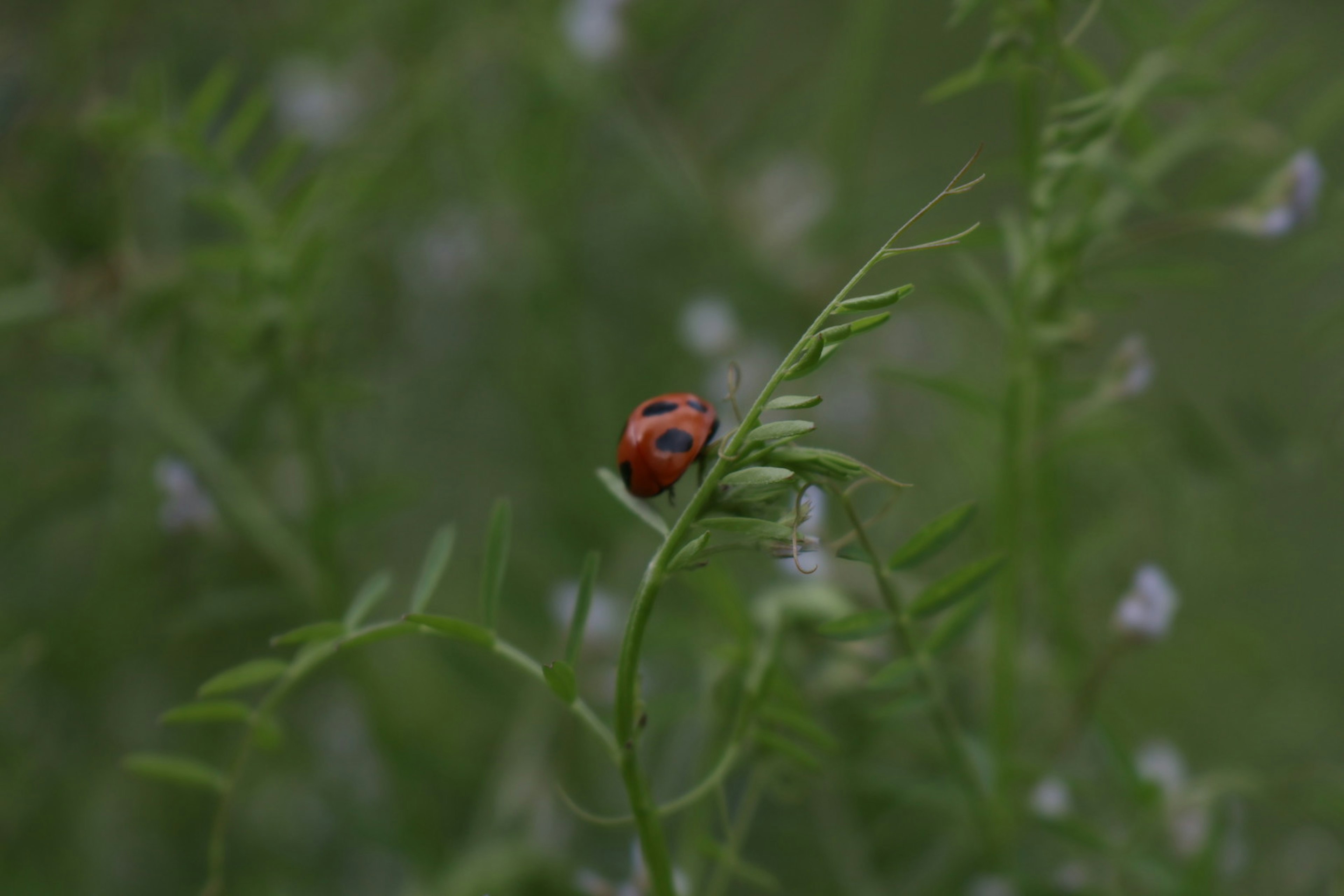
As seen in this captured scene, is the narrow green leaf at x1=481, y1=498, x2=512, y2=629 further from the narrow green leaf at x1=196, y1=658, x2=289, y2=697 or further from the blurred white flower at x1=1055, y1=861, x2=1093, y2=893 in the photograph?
the blurred white flower at x1=1055, y1=861, x2=1093, y2=893

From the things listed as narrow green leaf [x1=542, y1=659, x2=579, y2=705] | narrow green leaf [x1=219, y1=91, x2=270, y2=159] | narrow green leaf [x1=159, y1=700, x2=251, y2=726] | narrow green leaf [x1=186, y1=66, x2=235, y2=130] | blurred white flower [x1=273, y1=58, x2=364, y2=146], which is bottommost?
narrow green leaf [x1=542, y1=659, x2=579, y2=705]

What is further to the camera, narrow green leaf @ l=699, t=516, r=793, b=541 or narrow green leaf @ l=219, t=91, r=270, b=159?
narrow green leaf @ l=219, t=91, r=270, b=159

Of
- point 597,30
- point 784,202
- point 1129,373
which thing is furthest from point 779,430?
point 784,202

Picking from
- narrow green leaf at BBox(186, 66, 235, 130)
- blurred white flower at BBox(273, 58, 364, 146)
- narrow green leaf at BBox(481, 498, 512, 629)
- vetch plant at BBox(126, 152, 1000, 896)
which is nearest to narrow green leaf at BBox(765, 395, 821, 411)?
vetch plant at BBox(126, 152, 1000, 896)

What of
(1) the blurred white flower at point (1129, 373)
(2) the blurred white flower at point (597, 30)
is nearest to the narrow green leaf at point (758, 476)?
(1) the blurred white flower at point (1129, 373)

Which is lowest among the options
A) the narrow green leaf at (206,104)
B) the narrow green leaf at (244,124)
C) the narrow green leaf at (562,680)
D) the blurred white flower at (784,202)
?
the blurred white flower at (784,202)

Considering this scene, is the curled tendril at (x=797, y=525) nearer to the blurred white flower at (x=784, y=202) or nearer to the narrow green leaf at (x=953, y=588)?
the narrow green leaf at (x=953, y=588)
